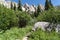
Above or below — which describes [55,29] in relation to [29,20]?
above

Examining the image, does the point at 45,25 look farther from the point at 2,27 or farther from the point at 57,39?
the point at 57,39

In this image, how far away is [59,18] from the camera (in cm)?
2648

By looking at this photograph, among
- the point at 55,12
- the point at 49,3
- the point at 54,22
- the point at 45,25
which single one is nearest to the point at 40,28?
the point at 45,25

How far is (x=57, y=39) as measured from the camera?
16672 mm

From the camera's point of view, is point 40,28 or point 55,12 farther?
point 55,12

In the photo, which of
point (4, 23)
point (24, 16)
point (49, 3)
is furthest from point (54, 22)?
point (49, 3)

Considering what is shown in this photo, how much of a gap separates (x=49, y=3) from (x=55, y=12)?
35590mm

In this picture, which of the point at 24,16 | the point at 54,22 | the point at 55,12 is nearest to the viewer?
the point at 54,22

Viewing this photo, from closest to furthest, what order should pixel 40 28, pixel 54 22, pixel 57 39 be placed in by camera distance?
pixel 57 39, pixel 40 28, pixel 54 22

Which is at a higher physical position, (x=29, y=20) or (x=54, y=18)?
(x=54, y=18)

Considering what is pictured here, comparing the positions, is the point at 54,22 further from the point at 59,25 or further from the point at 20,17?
the point at 20,17

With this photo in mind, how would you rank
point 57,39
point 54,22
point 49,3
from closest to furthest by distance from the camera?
1. point 57,39
2. point 54,22
3. point 49,3

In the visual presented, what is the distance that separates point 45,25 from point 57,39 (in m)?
8.01

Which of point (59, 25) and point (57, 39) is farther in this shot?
point (59, 25)
